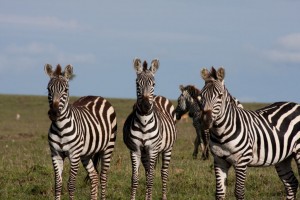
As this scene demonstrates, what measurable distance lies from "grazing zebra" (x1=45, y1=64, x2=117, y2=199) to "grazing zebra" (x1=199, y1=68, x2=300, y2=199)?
8.06 feet

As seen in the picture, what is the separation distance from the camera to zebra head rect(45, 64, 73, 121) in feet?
32.8

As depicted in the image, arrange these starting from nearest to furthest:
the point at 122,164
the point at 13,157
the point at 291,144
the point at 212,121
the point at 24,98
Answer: the point at 212,121, the point at 291,144, the point at 122,164, the point at 13,157, the point at 24,98

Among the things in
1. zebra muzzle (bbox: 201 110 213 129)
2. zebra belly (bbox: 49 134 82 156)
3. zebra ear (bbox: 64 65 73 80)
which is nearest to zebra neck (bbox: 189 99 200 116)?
zebra ear (bbox: 64 65 73 80)

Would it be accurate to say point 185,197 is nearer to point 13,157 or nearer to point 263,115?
point 263,115

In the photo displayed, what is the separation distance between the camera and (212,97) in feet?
29.5

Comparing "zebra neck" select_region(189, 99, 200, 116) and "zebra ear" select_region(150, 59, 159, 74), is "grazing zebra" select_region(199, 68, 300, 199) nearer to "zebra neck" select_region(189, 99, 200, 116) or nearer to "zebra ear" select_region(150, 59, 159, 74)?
"zebra ear" select_region(150, 59, 159, 74)

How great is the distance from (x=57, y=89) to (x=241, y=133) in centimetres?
312

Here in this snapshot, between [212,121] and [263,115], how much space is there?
1.81m

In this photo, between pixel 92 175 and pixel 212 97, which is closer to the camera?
pixel 212 97

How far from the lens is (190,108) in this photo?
21.3 metres

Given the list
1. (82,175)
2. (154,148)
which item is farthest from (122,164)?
(154,148)

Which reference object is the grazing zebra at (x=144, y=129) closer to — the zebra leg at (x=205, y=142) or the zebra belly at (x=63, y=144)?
the zebra belly at (x=63, y=144)

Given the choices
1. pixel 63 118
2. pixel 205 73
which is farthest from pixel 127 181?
pixel 205 73

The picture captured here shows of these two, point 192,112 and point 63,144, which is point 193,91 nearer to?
point 63,144
